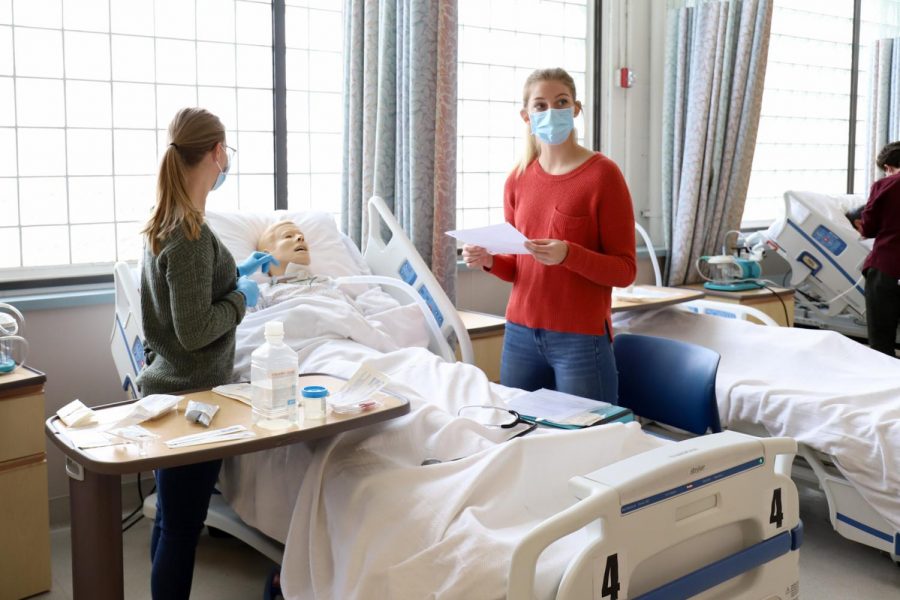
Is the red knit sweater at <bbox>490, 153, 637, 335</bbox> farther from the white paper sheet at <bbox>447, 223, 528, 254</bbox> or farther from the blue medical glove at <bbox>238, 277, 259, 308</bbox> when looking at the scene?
the blue medical glove at <bbox>238, 277, 259, 308</bbox>

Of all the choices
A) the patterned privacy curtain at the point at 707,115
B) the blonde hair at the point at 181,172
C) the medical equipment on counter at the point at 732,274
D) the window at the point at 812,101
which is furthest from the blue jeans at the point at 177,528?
the window at the point at 812,101

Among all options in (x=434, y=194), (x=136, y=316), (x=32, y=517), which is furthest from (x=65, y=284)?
(x=434, y=194)

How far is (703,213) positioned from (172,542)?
389 centimetres

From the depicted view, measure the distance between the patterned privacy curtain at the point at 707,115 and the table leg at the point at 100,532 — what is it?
3.96 m

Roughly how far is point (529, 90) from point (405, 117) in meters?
1.18

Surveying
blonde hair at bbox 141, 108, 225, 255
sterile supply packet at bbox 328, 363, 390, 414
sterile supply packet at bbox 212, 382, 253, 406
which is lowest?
sterile supply packet at bbox 212, 382, 253, 406

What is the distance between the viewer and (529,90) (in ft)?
8.46

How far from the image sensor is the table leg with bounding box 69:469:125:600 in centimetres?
169

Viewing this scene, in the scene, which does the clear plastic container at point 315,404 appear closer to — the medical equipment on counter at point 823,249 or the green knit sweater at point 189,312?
the green knit sweater at point 189,312

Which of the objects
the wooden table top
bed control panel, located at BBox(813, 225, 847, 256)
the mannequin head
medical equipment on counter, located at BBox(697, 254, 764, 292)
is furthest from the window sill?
bed control panel, located at BBox(813, 225, 847, 256)

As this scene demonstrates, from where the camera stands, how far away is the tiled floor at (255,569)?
8.73 feet

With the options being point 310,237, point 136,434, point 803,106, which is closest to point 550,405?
point 136,434

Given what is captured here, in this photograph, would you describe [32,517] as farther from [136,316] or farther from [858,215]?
[858,215]

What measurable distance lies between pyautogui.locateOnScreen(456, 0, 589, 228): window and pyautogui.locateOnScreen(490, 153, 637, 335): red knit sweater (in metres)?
2.12
